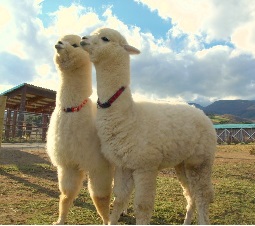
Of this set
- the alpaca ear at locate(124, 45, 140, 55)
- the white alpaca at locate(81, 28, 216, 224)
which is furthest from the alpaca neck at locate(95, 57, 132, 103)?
the alpaca ear at locate(124, 45, 140, 55)

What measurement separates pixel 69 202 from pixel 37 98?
17273mm

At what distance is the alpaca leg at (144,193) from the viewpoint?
3143mm

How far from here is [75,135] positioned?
364cm

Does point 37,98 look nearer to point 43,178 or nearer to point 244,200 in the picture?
point 43,178

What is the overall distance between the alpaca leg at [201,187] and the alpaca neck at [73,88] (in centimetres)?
146

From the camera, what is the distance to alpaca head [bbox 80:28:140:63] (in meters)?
3.50

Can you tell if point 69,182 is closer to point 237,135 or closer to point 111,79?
point 111,79

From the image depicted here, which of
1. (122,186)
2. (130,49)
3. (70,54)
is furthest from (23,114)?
(122,186)

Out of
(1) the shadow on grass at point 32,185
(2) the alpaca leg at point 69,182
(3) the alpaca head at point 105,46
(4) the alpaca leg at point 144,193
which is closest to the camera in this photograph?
(4) the alpaca leg at point 144,193

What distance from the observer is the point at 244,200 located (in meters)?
6.00

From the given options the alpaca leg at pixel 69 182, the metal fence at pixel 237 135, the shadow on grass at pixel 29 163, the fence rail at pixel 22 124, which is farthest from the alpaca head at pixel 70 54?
the metal fence at pixel 237 135

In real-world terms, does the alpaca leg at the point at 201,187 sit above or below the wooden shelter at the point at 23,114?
below

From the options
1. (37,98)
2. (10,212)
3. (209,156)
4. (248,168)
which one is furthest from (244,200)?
(37,98)

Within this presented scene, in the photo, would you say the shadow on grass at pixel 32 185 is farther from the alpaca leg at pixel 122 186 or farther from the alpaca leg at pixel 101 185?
the alpaca leg at pixel 122 186
